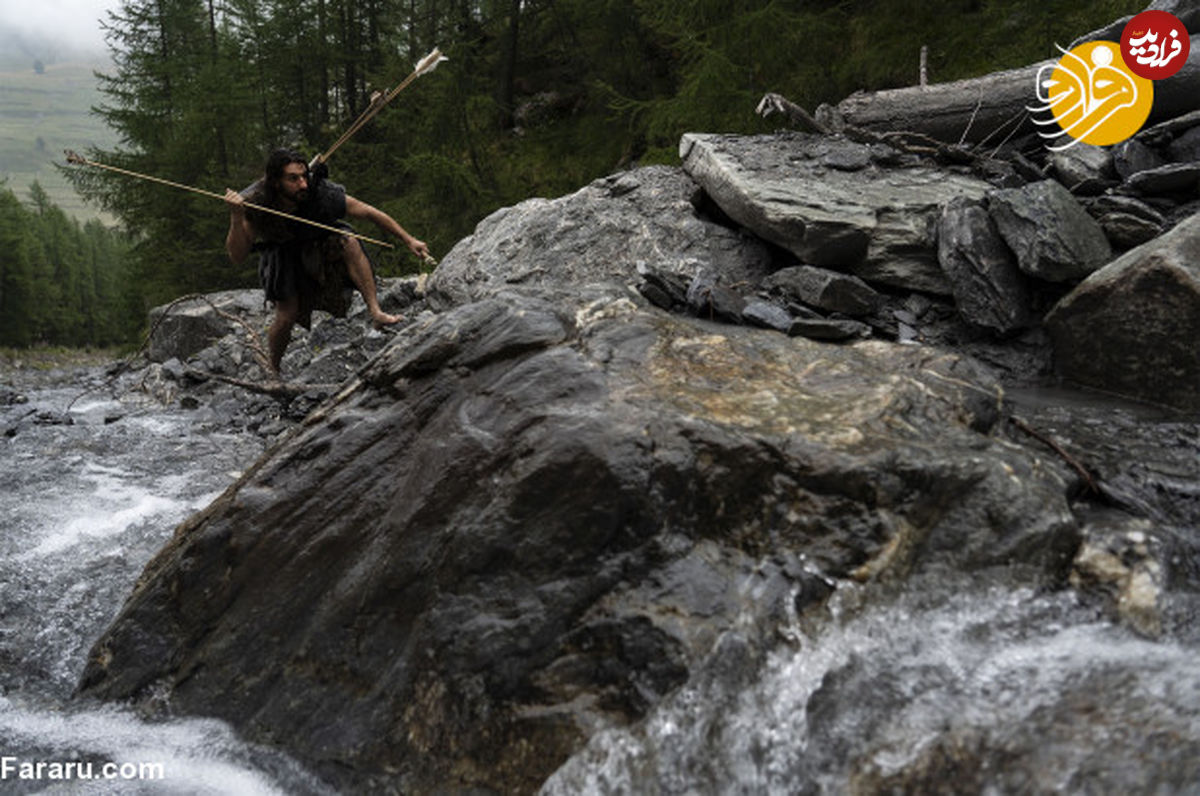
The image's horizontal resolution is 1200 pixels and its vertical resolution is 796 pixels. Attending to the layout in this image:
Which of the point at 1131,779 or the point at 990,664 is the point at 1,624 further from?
the point at 1131,779

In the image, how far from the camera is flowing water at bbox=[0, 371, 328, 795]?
→ 9.79 ft

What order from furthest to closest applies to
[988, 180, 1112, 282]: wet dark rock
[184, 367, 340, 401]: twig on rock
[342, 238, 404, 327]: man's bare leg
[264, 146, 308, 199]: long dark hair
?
1. [184, 367, 340, 401]: twig on rock
2. [342, 238, 404, 327]: man's bare leg
3. [264, 146, 308, 199]: long dark hair
4. [988, 180, 1112, 282]: wet dark rock

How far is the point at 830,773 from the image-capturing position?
2.32 meters

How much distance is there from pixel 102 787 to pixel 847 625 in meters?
3.13

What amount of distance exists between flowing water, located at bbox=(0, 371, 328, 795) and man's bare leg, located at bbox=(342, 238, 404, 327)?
1878 mm

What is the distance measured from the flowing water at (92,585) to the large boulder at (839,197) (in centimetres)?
514

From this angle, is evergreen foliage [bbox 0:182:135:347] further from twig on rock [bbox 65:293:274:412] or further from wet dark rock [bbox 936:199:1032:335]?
wet dark rock [bbox 936:199:1032:335]

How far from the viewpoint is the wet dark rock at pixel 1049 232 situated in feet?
15.9

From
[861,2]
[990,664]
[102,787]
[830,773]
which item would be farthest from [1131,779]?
[861,2]

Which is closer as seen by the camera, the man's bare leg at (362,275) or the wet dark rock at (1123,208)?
the wet dark rock at (1123,208)

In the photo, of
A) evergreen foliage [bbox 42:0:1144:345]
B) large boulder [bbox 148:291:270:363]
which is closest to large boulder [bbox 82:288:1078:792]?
evergreen foliage [bbox 42:0:1144:345]

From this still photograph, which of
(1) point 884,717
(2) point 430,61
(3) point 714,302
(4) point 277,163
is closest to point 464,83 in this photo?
(2) point 430,61

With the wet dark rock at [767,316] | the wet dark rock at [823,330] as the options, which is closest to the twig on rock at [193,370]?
the wet dark rock at [767,316]

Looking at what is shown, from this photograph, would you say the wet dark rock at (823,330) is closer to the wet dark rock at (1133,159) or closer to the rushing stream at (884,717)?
the rushing stream at (884,717)
